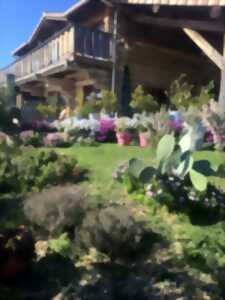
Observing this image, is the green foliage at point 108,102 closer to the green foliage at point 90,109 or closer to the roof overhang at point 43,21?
the green foliage at point 90,109

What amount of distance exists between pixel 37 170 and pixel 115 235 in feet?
→ 10.3

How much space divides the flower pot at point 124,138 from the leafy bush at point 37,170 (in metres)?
2.66

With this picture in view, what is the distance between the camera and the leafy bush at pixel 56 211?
475 centimetres

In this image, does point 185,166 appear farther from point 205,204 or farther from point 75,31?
point 75,31

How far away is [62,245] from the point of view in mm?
4504

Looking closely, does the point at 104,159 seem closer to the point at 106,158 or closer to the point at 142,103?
the point at 106,158

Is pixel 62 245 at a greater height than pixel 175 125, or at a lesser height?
lesser

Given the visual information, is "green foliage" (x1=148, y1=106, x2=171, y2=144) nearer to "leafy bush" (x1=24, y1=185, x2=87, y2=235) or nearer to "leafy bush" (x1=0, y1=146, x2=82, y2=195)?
"leafy bush" (x1=0, y1=146, x2=82, y2=195)

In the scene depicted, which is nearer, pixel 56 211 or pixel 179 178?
pixel 56 211

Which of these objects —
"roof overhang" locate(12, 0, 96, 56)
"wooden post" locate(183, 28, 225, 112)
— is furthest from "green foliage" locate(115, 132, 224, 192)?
"roof overhang" locate(12, 0, 96, 56)

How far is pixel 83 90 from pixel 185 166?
12223 millimetres

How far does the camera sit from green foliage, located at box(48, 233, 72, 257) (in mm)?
4428

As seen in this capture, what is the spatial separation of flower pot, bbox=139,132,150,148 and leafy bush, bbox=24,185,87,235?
15.8 ft

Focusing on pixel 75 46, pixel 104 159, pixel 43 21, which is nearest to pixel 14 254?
pixel 104 159
